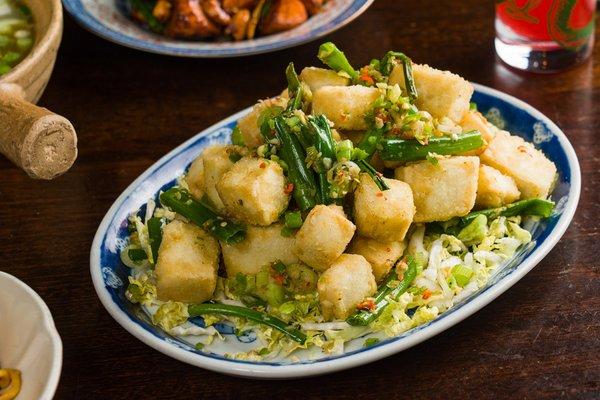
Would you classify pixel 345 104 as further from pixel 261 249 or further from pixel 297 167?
pixel 261 249

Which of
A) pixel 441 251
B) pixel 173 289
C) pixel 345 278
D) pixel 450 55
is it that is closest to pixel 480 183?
pixel 441 251

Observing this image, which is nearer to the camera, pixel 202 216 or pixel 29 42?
pixel 202 216

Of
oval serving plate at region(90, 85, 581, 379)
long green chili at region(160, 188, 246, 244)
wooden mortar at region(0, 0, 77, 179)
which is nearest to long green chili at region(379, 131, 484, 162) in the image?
oval serving plate at region(90, 85, 581, 379)

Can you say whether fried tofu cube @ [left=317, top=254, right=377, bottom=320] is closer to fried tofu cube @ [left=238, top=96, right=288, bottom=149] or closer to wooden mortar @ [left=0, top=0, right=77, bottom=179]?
fried tofu cube @ [left=238, top=96, right=288, bottom=149]

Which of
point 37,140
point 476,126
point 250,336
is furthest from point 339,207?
point 37,140

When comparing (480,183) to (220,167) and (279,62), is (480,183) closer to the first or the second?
(220,167)

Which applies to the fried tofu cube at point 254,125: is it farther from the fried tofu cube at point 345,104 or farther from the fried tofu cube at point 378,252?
the fried tofu cube at point 378,252
